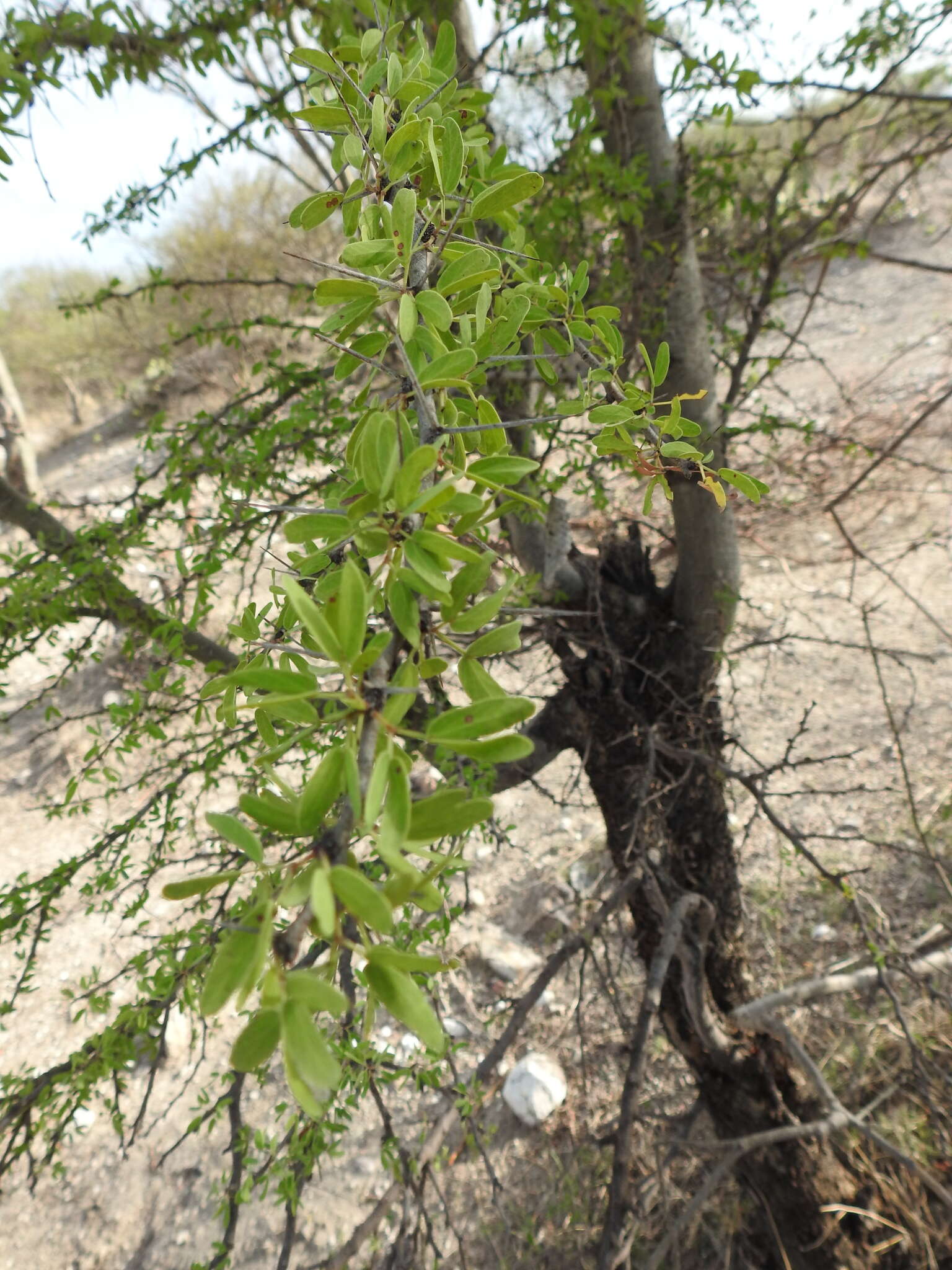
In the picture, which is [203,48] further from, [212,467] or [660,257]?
[660,257]

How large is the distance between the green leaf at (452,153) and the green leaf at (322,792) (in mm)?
385

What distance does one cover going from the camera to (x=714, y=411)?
1.73 m

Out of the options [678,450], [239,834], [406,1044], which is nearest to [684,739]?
[678,450]

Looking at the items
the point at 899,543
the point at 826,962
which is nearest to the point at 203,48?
the point at 826,962

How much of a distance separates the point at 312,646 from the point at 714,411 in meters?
Answer: 1.55

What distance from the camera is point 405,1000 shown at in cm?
30

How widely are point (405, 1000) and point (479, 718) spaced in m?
0.13

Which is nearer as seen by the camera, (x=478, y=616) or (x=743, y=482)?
(x=478, y=616)

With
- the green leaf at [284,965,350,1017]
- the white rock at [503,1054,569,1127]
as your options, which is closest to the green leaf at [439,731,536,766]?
the green leaf at [284,965,350,1017]

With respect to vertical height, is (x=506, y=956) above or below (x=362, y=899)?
below

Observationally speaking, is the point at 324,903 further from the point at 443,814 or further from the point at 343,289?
the point at 343,289

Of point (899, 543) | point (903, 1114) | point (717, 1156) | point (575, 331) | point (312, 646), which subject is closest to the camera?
point (312, 646)

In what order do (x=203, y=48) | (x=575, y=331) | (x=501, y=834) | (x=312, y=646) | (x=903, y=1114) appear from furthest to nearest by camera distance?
(x=903, y=1114), (x=501, y=834), (x=203, y=48), (x=575, y=331), (x=312, y=646)

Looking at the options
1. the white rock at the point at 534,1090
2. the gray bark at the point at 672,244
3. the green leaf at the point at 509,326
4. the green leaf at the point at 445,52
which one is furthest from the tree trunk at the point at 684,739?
the green leaf at the point at 509,326
